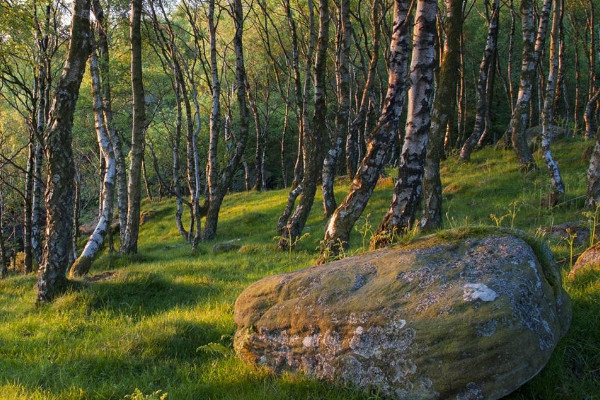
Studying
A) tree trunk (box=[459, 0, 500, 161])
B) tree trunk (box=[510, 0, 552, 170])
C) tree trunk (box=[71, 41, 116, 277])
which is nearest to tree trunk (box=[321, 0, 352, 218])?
tree trunk (box=[510, 0, 552, 170])

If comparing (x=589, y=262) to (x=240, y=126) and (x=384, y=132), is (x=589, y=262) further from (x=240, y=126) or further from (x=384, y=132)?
(x=240, y=126)

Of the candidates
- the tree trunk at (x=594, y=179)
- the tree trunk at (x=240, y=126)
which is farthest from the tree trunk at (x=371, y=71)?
the tree trunk at (x=594, y=179)

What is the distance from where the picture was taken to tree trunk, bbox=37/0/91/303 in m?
→ 7.97

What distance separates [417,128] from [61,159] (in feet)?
20.9

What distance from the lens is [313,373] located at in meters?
4.16

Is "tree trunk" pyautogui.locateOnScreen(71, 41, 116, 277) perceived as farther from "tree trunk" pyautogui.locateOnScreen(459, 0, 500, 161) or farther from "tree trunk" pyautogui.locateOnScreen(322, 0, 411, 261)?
"tree trunk" pyautogui.locateOnScreen(459, 0, 500, 161)

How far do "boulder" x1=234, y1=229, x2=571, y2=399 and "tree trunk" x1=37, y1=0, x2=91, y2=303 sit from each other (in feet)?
15.6

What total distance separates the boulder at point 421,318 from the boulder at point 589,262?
4.05ft

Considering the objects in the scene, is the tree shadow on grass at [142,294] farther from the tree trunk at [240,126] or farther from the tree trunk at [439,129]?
the tree trunk at [240,126]

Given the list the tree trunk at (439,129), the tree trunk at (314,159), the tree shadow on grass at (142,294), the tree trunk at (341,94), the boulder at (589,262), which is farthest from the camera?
the tree trunk at (341,94)

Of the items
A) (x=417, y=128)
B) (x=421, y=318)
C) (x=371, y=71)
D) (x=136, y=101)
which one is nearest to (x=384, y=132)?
(x=417, y=128)

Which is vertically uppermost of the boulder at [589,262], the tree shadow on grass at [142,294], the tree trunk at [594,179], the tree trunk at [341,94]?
the tree trunk at [341,94]

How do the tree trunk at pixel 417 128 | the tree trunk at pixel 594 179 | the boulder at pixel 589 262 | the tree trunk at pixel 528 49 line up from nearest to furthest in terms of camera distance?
1. the boulder at pixel 589 262
2. the tree trunk at pixel 417 128
3. the tree trunk at pixel 594 179
4. the tree trunk at pixel 528 49

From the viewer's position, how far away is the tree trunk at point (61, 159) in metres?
7.97
